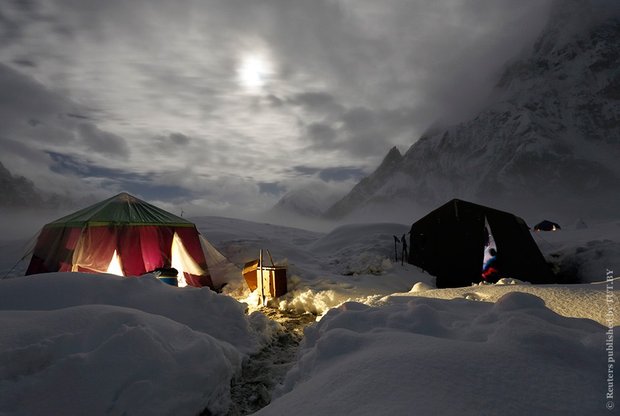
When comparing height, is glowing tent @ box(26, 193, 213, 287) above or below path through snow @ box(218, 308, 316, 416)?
above

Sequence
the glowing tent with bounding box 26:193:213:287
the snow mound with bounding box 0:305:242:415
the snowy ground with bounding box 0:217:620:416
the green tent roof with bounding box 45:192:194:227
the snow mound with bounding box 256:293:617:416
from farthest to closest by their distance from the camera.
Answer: the green tent roof with bounding box 45:192:194:227
the glowing tent with bounding box 26:193:213:287
the snow mound with bounding box 0:305:242:415
the snowy ground with bounding box 0:217:620:416
the snow mound with bounding box 256:293:617:416

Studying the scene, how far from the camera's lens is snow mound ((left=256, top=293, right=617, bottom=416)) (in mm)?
1997

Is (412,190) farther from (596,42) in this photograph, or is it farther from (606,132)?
(596,42)

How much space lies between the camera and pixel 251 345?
5.59 meters

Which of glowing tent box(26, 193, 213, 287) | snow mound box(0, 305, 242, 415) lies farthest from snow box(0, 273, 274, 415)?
glowing tent box(26, 193, 213, 287)

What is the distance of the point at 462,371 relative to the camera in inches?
89.5

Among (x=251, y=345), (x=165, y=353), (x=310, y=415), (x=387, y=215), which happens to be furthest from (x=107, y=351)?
(x=387, y=215)

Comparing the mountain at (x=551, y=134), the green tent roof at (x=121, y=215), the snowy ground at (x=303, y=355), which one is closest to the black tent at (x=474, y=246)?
the snowy ground at (x=303, y=355)

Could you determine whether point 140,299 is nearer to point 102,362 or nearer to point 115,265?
point 102,362

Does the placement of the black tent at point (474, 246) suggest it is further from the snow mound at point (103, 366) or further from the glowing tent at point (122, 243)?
the snow mound at point (103, 366)

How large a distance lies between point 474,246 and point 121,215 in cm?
1156

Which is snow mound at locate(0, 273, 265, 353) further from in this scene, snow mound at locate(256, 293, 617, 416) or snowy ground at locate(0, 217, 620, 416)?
snow mound at locate(256, 293, 617, 416)

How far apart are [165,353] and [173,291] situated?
2.61m

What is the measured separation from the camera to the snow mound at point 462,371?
2.00m
